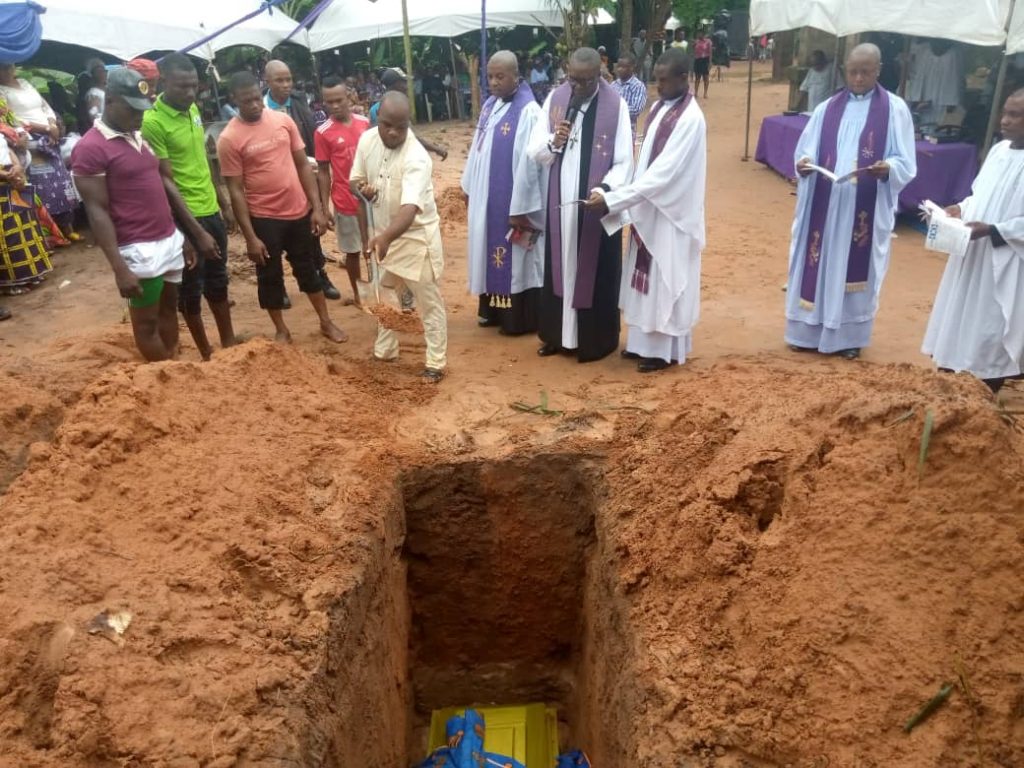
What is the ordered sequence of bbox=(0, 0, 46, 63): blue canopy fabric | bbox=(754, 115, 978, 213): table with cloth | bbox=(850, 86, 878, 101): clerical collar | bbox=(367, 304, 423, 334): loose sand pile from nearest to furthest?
1. bbox=(367, 304, 423, 334): loose sand pile
2. bbox=(850, 86, 878, 101): clerical collar
3. bbox=(0, 0, 46, 63): blue canopy fabric
4. bbox=(754, 115, 978, 213): table with cloth

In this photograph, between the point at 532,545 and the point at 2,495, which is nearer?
the point at 2,495

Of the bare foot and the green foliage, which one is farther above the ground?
the green foliage

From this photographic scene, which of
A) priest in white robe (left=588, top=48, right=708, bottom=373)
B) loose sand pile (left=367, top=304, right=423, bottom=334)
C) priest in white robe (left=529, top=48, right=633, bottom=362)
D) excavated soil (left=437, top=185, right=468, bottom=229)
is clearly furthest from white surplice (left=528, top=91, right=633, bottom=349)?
excavated soil (left=437, top=185, right=468, bottom=229)

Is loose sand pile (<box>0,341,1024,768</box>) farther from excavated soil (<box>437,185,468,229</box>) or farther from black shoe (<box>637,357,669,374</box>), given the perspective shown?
excavated soil (<box>437,185,468,229</box>)

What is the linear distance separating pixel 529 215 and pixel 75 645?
3.83m

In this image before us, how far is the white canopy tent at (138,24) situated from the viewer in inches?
392

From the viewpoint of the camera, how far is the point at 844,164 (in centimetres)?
520

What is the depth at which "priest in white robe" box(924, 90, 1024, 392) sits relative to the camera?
4.29 meters

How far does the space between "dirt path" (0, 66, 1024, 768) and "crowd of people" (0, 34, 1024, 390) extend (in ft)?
1.58

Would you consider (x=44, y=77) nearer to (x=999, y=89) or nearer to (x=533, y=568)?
(x=533, y=568)

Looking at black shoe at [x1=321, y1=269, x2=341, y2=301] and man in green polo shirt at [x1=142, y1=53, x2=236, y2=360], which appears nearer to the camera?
man in green polo shirt at [x1=142, y1=53, x2=236, y2=360]

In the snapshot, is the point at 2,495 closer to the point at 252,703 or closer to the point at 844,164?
the point at 252,703

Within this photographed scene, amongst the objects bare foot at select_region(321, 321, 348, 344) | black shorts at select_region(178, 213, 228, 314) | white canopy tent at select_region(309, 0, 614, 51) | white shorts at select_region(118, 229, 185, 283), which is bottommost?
bare foot at select_region(321, 321, 348, 344)

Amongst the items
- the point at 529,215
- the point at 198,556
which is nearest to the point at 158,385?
the point at 198,556
